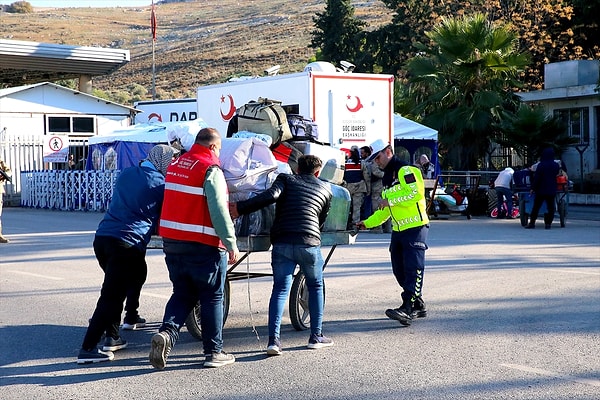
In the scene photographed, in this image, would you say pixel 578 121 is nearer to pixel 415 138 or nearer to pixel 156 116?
pixel 415 138

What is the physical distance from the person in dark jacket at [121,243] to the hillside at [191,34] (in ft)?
220

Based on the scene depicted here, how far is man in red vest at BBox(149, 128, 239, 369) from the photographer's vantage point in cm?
723

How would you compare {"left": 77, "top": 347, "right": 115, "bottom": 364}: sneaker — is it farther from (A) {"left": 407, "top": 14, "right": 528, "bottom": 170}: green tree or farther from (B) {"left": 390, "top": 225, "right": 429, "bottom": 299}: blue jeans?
(A) {"left": 407, "top": 14, "right": 528, "bottom": 170}: green tree

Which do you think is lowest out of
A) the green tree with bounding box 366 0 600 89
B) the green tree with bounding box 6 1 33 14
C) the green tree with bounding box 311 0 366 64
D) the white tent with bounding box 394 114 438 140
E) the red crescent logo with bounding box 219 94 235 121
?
the white tent with bounding box 394 114 438 140

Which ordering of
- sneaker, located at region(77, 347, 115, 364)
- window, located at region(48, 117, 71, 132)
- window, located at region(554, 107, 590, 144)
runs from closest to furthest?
sneaker, located at region(77, 347, 115, 364)
window, located at region(554, 107, 590, 144)
window, located at region(48, 117, 71, 132)

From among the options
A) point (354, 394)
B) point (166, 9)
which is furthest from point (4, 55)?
point (166, 9)

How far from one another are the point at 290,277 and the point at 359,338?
1.05m

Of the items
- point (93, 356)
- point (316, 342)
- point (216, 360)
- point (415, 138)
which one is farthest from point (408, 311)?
point (415, 138)

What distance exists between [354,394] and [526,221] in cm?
1498

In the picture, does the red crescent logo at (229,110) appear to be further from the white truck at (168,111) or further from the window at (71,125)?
the window at (71,125)

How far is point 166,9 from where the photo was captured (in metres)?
147

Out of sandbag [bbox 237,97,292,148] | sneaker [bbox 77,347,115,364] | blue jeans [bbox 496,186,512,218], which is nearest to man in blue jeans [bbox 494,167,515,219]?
blue jeans [bbox 496,186,512,218]

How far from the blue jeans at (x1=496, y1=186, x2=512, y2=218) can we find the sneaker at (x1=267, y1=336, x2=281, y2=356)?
1569cm

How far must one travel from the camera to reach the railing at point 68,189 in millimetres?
27531
